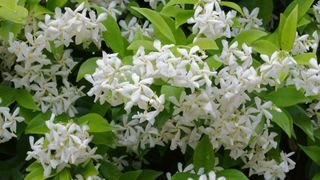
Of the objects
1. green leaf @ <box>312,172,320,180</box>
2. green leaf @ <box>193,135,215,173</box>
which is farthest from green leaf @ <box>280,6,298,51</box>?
green leaf @ <box>312,172,320,180</box>

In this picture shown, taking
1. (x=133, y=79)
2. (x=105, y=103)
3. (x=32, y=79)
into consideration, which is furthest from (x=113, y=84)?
(x=32, y=79)

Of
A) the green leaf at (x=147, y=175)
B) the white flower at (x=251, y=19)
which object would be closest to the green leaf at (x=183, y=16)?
the white flower at (x=251, y=19)

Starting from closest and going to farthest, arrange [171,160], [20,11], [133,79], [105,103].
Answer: [133,79]
[20,11]
[105,103]
[171,160]

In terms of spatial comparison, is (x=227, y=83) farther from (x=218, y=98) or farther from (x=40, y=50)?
(x=40, y=50)

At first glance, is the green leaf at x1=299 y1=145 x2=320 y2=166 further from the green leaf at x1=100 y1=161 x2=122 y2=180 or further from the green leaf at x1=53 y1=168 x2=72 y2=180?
the green leaf at x1=53 y1=168 x2=72 y2=180

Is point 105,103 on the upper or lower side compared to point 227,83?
lower

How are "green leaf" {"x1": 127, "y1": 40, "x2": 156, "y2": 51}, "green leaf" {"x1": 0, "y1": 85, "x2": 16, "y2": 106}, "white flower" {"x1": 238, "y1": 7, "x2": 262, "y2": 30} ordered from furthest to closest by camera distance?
"white flower" {"x1": 238, "y1": 7, "x2": 262, "y2": 30}
"green leaf" {"x1": 0, "y1": 85, "x2": 16, "y2": 106}
"green leaf" {"x1": 127, "y1": 40, "x2": 156, "y2": 51}

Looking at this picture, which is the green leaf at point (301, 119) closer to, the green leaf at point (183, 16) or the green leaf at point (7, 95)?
the green leaf at point (183, 16)
